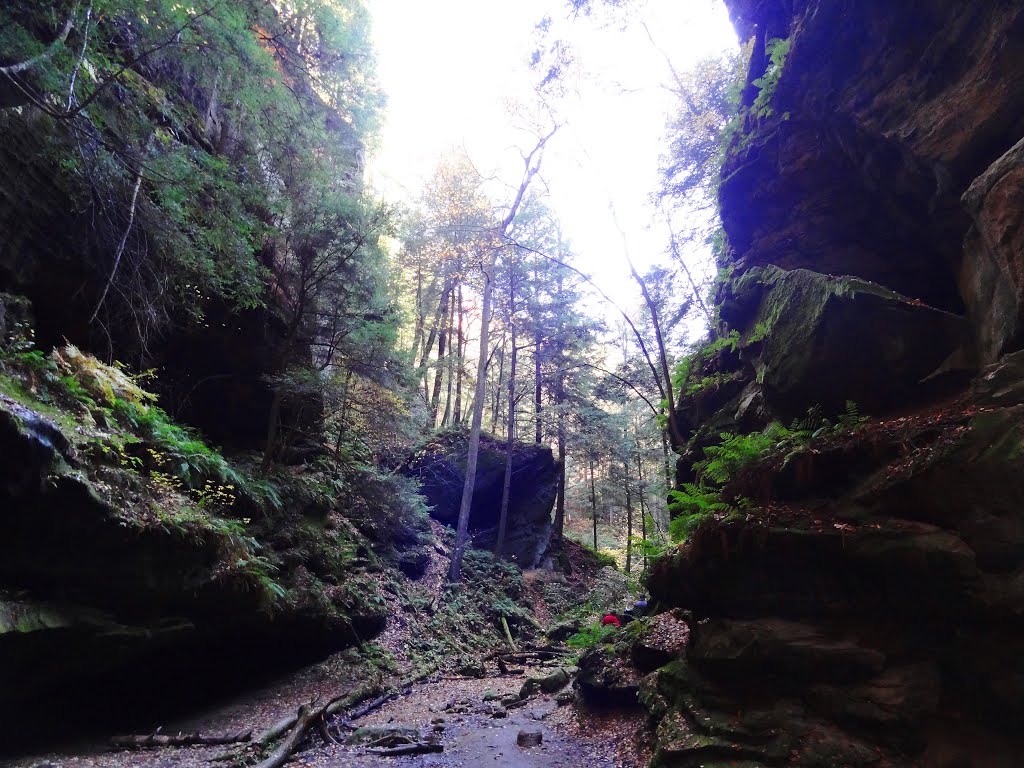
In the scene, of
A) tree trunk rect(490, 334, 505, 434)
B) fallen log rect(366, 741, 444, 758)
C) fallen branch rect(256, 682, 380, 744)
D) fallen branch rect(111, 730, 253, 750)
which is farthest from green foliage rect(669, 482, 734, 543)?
tree trunk rect(490, 334, 505, 434)

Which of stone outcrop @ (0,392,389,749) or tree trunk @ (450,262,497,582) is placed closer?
stone outcrop @ (0,392,389,749)

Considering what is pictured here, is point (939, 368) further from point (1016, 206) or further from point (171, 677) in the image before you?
point (171, 677)

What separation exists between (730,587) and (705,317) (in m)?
10.1

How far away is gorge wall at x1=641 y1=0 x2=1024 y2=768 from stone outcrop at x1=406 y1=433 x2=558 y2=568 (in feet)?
46.4

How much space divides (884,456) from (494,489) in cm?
1768

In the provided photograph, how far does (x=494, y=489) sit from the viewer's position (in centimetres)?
2189

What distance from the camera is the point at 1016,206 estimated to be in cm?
466

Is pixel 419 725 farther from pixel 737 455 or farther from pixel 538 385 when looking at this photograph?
pixel 538 385

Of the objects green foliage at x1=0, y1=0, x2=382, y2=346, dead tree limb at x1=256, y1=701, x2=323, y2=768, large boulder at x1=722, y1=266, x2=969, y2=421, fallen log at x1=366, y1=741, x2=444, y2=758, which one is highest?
green foliage at x1=0, y1=0, x2=382, y2=346

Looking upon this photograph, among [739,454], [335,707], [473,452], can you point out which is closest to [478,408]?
[473,452]

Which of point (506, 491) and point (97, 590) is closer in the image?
point (97, 590)

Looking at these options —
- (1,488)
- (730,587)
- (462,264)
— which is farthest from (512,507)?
(1,488)

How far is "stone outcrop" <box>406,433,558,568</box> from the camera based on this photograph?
20673 mm

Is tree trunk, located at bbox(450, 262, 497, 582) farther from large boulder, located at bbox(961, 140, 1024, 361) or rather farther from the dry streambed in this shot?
large boulder, located at bbox(961, 140, 1024, 361)
